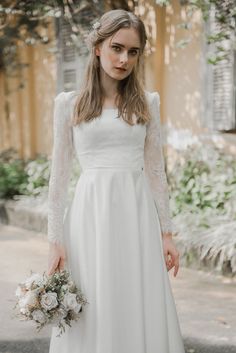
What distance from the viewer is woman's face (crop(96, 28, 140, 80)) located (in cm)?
188

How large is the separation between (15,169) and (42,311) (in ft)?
20.2

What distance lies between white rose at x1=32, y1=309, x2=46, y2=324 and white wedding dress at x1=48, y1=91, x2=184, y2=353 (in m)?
0.23

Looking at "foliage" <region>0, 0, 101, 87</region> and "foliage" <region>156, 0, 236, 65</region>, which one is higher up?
"foliage" <region>0, 0, 101, 87</region>

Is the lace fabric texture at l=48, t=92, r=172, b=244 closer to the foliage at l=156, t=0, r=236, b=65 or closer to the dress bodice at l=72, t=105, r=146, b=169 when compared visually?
the dress bodice at l=72, t=105, r=146, b=169

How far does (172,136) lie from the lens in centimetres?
651

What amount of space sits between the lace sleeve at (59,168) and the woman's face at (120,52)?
0.77 ft

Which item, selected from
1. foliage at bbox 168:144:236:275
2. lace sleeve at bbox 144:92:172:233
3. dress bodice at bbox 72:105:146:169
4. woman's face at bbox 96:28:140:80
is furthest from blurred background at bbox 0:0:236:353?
woman's face at bbox 96:28:140:80

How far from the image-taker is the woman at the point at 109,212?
1.96 metres

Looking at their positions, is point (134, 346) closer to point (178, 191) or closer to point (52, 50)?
point (178, 191)

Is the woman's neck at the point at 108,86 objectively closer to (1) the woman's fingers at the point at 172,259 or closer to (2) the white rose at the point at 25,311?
(1) the woman's fingers at the point at 172,259

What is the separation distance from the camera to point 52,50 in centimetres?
A: 745

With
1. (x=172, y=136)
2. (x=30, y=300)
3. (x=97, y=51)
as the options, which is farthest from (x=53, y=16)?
(x=30, y=300)

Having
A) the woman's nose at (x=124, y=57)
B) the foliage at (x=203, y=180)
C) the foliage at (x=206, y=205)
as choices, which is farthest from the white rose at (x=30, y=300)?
the foliage at (x=203, y=180)

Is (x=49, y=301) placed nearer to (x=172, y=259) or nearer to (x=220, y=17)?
(x=172, y=259)
